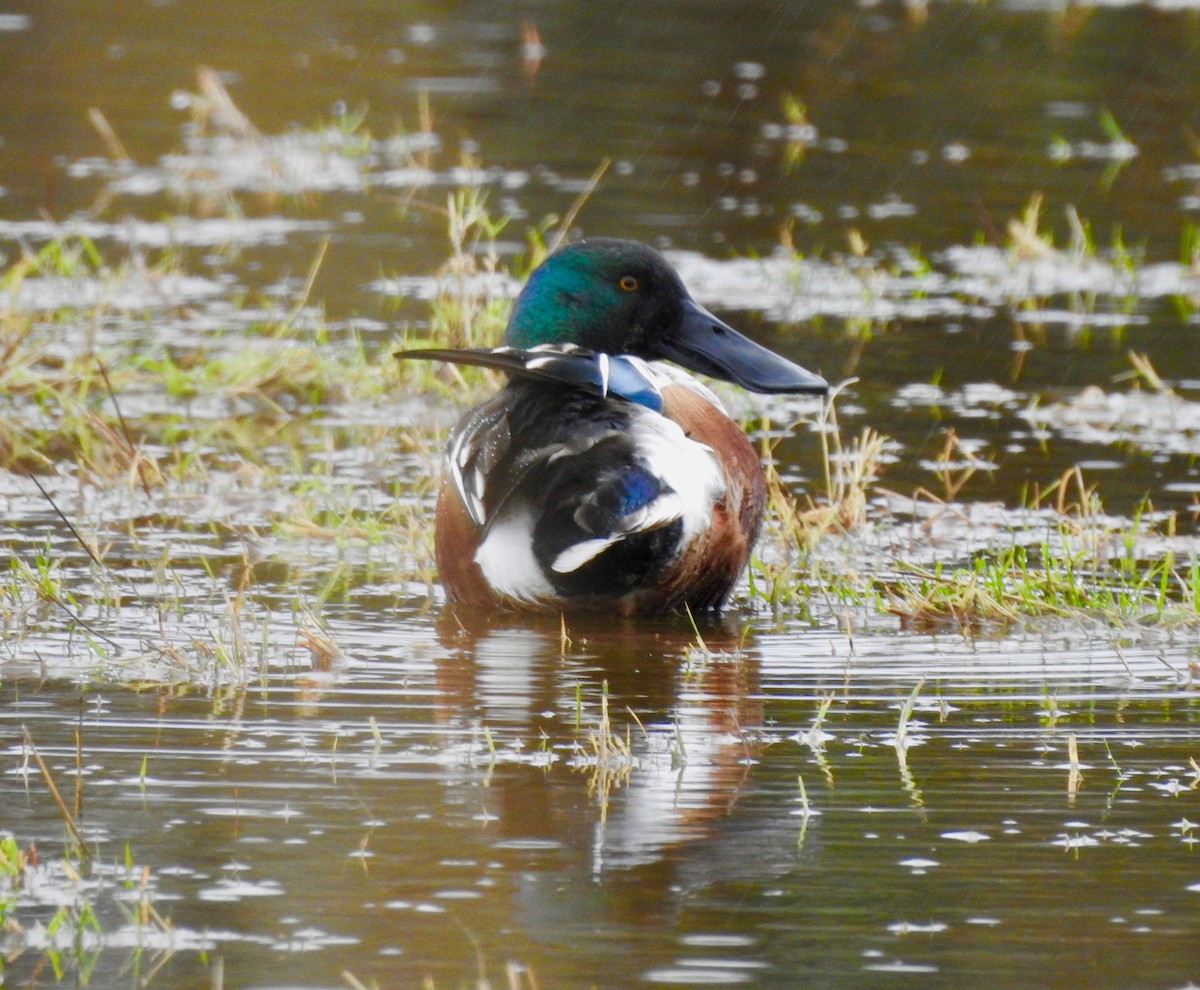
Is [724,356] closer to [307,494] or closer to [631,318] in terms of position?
[631,318]

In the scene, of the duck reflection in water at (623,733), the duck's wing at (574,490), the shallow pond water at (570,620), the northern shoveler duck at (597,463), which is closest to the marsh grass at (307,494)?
the shallow pond water at (570,620)

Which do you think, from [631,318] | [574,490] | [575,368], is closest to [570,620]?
[574,490]

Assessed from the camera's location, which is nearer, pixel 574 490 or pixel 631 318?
pixel 574 490

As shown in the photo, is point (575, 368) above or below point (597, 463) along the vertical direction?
above

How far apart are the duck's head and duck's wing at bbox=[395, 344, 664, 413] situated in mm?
211

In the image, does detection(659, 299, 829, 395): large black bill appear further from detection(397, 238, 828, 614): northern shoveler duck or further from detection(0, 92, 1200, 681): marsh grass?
detection(0, 92, 1200, 681): marsh grass

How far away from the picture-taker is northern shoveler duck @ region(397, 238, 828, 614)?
4754 millimetres

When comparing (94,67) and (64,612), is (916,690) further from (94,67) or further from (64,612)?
(94,67)

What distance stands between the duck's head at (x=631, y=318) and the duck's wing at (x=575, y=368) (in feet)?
0.69

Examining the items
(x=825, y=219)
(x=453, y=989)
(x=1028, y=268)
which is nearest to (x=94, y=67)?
(x=825, y=219)

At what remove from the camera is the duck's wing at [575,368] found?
4.77m

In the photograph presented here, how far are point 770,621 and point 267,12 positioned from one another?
12740 millimetres

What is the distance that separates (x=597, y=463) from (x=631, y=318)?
2.77 ft

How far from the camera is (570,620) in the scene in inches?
202
